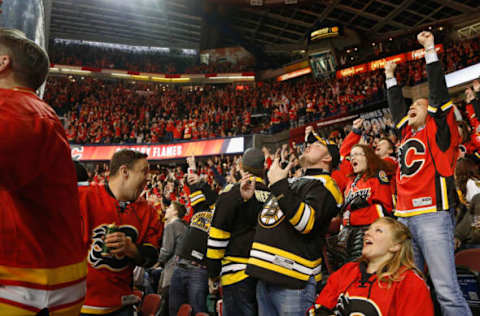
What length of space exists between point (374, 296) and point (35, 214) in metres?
2.08

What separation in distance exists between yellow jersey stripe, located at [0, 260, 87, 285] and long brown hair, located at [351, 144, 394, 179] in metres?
3.06

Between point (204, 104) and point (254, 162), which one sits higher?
point (204, 104)

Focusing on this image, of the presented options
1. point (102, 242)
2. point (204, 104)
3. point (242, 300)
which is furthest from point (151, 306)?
point (204, 104)

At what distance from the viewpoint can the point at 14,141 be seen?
119cm

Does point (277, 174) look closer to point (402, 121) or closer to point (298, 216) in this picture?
point (298, 216)

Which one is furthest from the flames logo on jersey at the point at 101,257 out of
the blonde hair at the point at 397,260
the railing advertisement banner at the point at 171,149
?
the railing advertisement banner at the point at 171,149

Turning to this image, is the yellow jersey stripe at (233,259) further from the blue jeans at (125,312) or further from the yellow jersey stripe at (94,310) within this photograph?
the yellow jersey stripe at (94,310)

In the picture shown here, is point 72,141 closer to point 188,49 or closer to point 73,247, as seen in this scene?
point 188,49

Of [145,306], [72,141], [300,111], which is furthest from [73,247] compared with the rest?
[72,141]

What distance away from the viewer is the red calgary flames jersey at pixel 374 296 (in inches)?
88.4

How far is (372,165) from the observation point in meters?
3.79

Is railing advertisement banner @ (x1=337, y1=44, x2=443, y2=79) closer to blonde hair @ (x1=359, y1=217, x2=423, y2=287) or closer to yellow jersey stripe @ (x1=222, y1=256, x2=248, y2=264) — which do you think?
blonde hair @ (x1=359, y1=217, x2=423, y2=287)

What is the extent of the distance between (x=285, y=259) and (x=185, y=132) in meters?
20.5

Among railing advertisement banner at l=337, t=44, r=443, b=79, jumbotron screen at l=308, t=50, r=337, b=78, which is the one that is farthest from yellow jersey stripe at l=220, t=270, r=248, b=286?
jumbotron screen at l=308, t=50, r=337, b=78
